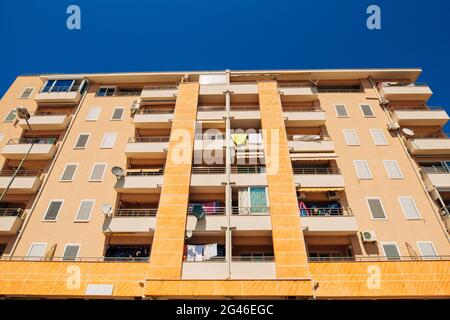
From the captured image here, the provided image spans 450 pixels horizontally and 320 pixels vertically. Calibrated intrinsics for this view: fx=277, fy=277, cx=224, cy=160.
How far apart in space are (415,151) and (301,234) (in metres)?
12.6

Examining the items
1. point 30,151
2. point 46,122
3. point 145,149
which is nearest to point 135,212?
point 145,149

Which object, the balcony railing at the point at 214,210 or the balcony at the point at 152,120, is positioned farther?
the balcony at the point at 152,120

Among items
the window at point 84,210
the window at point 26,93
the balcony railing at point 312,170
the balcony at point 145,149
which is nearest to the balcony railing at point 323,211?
the balcony railing at point 312,170

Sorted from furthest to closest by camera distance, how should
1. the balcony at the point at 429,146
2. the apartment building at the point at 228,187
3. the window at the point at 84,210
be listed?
the balcony at the point at 429,146, the window at the point at 84,210, the apartment building at the point at 228,187

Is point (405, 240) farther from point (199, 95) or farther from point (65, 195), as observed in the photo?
point (65, 195)

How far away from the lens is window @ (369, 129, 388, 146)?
2295 centimetres

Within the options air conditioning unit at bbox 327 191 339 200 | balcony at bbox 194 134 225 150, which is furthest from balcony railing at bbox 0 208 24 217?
air conditioning unit at bbox 327 191 339 200

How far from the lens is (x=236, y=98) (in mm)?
26531

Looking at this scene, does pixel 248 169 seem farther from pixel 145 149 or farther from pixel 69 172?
pixel 69 172

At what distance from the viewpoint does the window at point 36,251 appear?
17.7m

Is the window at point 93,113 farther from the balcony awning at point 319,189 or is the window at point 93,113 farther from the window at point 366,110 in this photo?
the window at point 366,110

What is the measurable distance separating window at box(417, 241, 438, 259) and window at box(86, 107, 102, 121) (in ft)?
90.2

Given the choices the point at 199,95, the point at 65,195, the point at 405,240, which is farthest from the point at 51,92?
the point at 405,240

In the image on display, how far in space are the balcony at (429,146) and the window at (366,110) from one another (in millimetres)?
4039
